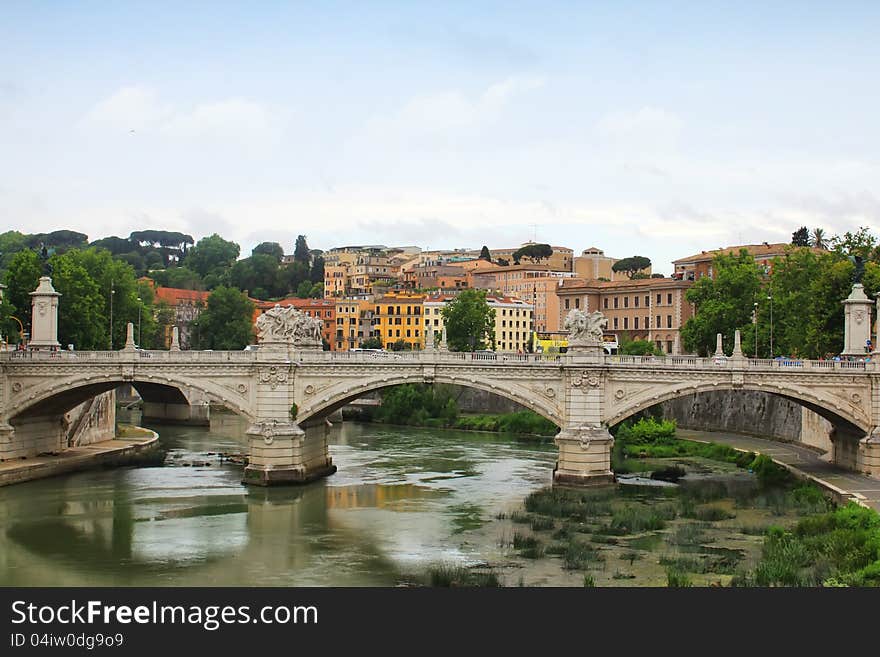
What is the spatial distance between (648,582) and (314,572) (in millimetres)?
7348

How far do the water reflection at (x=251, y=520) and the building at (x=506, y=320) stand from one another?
41411 mm

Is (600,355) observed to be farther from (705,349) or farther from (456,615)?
(705,349)

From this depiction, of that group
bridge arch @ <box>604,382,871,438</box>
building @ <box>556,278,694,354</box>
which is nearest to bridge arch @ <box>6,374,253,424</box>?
bridge arch @ <box>604,382,871,438</box>

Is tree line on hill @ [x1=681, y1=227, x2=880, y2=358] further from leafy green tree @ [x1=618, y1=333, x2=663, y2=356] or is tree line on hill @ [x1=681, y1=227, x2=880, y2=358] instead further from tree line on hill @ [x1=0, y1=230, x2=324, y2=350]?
tree line on hill @ [x1=0, y1=230, x2=324, y2=350]

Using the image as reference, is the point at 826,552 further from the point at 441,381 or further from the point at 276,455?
the point at 276,455

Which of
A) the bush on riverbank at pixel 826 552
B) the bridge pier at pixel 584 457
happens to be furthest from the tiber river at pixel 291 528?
the bridge pier at pixel 584 457

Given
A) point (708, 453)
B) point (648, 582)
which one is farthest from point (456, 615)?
point (708, 453)

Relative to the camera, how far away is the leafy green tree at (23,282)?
1980 inches

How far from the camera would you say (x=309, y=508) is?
33.6 meters

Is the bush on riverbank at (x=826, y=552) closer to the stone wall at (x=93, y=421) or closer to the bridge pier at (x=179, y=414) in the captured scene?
the stone wall at (x=93, y=421)

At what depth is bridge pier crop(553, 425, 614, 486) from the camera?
3559 cm

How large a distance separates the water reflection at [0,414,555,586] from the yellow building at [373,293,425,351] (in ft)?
144

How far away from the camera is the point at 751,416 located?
50125 millimetres

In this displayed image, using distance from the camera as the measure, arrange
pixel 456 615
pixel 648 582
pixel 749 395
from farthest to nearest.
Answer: pixel 749 395 → pixel 648 582 → pixel 456 615
